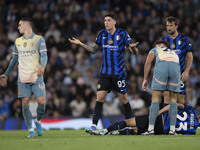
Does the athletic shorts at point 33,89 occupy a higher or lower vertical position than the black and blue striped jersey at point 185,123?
higher

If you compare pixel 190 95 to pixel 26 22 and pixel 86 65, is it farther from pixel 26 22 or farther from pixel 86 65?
pixel 26 22

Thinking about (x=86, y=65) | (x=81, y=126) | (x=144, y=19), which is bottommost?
(x=81, y=126)

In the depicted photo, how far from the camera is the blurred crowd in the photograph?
14.0 metres

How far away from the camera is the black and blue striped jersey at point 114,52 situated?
29.9 ft

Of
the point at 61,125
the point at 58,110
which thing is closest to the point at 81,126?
the point at 61,125

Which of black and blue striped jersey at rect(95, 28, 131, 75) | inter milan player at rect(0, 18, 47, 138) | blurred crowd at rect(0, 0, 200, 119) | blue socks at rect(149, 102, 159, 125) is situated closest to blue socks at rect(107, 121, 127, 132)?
blue socks at rect(149, 102, 159, 125)

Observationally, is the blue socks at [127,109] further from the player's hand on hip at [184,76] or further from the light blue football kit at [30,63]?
the light blue football kit at [30,63]

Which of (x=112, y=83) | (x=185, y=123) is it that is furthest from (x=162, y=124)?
(x=112, y=83)

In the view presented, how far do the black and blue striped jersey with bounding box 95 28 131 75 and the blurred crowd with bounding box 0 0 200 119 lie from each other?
4.57 metres

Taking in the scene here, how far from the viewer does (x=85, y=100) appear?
Answer: 14.3 meters

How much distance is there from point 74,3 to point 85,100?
4.84 meters

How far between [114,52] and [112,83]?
61 cm

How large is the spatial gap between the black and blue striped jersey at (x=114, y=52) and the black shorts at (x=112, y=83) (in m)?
0.08

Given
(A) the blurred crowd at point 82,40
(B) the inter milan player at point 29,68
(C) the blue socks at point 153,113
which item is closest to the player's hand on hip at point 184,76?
(C) the blue socks at point 153,113
